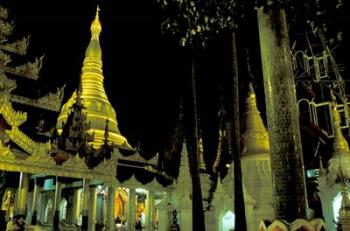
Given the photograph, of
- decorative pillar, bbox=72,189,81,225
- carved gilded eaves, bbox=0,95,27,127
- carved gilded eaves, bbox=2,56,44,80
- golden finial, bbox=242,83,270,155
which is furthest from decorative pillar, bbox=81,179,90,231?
golden finial, bbox=242,83,270,155

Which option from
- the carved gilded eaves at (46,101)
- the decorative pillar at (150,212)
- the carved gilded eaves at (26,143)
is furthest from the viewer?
the decorative pillar at (150,212)

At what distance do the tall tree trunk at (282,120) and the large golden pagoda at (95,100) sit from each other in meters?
22.6

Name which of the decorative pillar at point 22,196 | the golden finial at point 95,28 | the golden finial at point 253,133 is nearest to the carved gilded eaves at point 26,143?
the decorative pillar at point 22,196

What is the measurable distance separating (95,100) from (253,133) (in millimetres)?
15101

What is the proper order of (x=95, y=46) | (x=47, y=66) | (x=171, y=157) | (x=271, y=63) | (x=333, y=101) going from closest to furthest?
(x=271, y=63) → (x=333, y=101) → (x=171, y=157) → (x=47, y=66) → (x=95, y=46)

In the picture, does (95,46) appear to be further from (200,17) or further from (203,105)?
(200,17)

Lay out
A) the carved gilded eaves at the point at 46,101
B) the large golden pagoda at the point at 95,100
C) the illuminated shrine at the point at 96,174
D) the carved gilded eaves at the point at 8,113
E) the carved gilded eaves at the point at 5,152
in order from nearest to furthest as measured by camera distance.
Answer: the carved gilded eaves at the point at 5,152, the carved gilded eaves at the point at 8,113, the illuminated shrine at the point at 96,174, the carved gilded eaves at the point at 46,101, the large golden pagoda at the point at 95,100

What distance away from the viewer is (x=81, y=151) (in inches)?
713

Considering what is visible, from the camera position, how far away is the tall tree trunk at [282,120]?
5.46 m

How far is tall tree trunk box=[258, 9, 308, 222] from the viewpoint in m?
5.46

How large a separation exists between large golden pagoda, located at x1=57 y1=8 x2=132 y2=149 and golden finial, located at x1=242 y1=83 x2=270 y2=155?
1029cm

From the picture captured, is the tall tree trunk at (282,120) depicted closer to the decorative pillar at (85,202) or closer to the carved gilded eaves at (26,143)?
the carved gilded eaves at (26,143)

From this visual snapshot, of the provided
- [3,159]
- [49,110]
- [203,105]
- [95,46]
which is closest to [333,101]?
[203,105]

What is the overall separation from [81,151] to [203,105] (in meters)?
15.9
